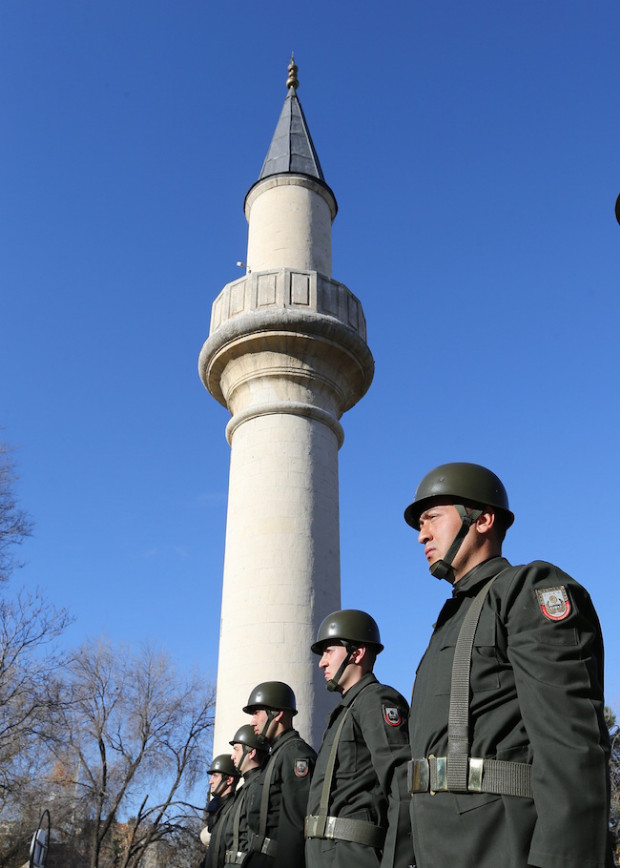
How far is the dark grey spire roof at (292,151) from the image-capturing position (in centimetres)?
1183

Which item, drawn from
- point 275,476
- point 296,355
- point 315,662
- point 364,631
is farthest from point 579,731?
point 296,355

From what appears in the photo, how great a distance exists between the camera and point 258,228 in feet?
37.9

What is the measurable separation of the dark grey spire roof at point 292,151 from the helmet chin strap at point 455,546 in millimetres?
9171

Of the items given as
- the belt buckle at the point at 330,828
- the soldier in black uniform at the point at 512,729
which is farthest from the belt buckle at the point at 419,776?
the belt buckle at the point at 330,828

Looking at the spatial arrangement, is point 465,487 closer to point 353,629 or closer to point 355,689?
point 355,689

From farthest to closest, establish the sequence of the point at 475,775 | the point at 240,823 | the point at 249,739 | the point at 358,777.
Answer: the point at 249,739, the point at 240,823, the point at 358,777, the point at 475,775

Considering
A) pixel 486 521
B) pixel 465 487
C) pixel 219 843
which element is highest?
pixel 465 487

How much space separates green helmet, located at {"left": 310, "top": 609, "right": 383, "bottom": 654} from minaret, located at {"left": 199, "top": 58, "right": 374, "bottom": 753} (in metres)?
3.40

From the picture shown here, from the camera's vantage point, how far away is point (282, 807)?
19.5ft

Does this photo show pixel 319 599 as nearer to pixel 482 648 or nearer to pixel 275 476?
pixel 275 476

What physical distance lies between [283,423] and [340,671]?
502 cm

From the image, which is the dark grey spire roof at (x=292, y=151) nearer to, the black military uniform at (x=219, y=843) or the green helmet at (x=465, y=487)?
the black military uniform at (x=219, y=843)

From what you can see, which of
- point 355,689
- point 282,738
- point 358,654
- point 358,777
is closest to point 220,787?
point 282,738

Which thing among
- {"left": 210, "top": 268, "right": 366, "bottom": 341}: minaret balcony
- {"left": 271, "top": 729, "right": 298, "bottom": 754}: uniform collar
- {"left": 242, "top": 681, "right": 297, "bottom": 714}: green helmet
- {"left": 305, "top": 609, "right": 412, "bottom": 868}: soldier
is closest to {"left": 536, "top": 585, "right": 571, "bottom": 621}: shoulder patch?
{"left": 305, "top": 609, "right": 412, "bottom": 868}: soldier
